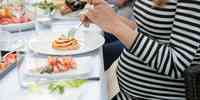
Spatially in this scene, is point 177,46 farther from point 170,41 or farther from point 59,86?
point 59,86

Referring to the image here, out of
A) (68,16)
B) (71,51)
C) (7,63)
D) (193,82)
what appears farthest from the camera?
(68,16)

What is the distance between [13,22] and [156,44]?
79cm

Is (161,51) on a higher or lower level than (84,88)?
higher

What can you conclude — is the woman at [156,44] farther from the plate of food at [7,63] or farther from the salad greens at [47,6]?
the salad greens at [47,6]

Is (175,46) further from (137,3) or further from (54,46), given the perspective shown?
(54,46)

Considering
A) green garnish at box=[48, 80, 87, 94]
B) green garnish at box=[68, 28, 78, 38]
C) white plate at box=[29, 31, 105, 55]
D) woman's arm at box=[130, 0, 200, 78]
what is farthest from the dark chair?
green garnish at box=[68, 28, 78, 38]

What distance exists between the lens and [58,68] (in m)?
1.16

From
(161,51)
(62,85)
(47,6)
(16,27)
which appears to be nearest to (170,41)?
(161,51)

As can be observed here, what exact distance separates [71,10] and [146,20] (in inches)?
29.7

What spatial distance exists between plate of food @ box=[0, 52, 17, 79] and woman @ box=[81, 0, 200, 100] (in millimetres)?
318

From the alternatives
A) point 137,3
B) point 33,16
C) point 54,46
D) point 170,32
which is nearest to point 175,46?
point 170,32

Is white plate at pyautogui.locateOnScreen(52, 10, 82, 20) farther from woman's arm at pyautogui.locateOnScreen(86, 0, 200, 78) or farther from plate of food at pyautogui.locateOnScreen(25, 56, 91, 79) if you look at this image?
woman's arm at pyautogui.locateOnScreen(86, 0, 200, 78)

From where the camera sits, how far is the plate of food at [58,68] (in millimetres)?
1121

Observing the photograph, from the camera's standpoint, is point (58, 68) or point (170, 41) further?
point (58, 68)
